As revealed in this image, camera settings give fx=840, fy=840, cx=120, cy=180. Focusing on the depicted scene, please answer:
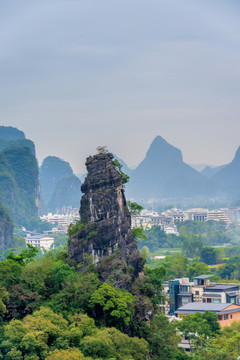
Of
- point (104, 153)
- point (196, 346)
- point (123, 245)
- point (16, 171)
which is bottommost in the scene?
point (196, 346)

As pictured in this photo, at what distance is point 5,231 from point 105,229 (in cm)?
7674

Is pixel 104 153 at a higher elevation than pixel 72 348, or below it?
higher

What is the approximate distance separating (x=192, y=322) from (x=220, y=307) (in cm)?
805

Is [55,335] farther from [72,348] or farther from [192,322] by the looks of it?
[192,322]

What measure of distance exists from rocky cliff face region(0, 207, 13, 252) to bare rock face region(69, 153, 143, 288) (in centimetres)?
7250

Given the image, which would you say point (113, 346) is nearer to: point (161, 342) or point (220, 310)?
point (161, 342)

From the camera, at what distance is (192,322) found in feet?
140

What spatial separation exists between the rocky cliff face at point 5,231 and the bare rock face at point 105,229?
238ft

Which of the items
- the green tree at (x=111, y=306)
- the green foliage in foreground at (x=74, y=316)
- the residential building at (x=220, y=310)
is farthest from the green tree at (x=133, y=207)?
the residential building at (x=220, y=310)

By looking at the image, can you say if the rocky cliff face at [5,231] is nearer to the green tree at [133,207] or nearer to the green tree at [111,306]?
the green tree at [133,207]

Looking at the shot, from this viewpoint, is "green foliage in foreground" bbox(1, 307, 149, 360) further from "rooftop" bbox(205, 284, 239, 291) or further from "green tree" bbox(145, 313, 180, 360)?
"rooftop" bbox(205, 284, 239, 291)

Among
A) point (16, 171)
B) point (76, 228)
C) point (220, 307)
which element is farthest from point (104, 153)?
point (16, 171)

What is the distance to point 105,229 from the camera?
36.8 m

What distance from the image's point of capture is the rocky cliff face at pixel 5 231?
111m
